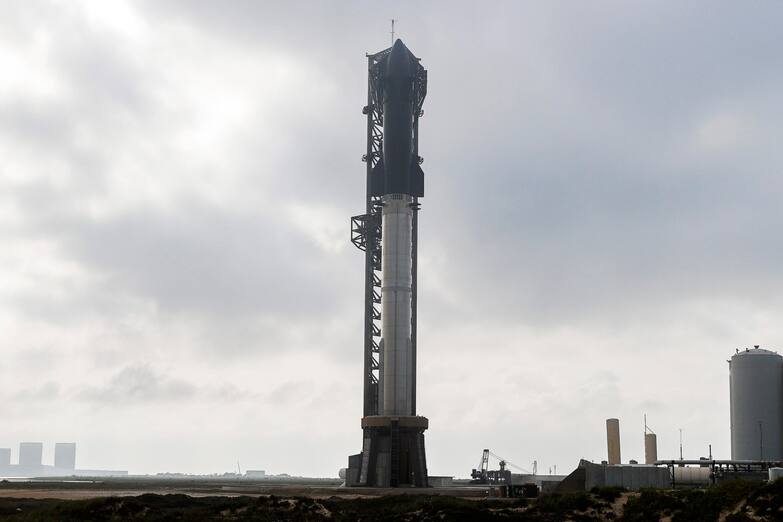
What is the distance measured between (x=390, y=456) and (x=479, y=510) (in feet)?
132

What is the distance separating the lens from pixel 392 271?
107000mm

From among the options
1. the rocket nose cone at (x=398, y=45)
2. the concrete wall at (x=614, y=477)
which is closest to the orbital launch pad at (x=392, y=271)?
the rocket nose cone at (x=398, y=45)

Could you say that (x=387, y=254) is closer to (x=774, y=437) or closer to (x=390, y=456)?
(x=390, y=456)

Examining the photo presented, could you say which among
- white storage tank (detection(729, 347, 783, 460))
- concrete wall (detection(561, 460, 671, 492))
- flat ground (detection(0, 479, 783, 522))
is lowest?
flat ground (detection(0, 479, 783, 522))

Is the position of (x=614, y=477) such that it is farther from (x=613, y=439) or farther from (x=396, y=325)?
(x=613, y=439)

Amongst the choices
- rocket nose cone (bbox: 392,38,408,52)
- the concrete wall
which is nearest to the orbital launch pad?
rocket nose cone (bbox: 392,38,408,52)

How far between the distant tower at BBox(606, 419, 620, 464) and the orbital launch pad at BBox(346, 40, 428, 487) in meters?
33.2

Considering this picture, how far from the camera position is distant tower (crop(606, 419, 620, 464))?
126 meters

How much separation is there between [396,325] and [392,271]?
6012 millimetres

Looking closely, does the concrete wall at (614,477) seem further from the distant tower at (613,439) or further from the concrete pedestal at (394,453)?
the distant tower at (613,439)

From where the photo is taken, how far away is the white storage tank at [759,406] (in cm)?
10281

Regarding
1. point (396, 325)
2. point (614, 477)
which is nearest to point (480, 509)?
point (614, 477)

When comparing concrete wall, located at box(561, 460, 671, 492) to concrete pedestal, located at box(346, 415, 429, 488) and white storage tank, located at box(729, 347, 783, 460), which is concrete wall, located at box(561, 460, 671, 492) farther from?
white storage tank, located at box(729, 347, 783, 460)

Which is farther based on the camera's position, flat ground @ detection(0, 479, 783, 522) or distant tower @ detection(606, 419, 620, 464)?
distant tower @ detection(606, 419, 620, 464)
